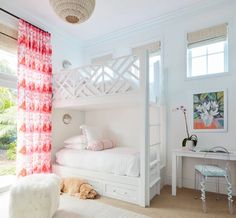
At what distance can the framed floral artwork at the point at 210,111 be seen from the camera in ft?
9.54

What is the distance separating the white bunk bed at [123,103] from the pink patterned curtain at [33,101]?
25 centimetres

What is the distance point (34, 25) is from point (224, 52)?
3.48 metres

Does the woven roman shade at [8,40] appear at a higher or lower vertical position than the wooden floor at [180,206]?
higher

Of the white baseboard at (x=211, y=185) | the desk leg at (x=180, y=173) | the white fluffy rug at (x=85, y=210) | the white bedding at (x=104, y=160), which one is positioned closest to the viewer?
the white fluffy rug at (x=85, y=210)

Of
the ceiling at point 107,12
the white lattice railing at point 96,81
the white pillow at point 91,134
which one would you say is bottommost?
the white pillow at point 91,134

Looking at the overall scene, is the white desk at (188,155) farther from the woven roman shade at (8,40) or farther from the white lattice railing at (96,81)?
the woven roman shade at (8,40)

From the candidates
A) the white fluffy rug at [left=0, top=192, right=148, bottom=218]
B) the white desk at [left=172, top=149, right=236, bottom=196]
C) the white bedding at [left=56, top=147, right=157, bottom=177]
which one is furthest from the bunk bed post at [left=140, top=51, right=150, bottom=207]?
the white desk at [left=172, top=149, right=236, bottom=196]

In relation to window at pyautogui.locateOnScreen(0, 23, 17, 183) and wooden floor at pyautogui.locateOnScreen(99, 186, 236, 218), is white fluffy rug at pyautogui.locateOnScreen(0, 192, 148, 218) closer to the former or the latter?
wooden floor at pyautogui.locateOnScreen(99, 186, 236, 218)

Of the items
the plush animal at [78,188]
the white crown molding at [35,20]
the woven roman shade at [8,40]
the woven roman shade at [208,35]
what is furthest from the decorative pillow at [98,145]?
the white crown molding at [35,20]

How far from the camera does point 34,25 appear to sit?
3.43m

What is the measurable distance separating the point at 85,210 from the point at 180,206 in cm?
127

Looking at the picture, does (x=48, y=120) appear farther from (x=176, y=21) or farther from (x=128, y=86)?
(x=176, y=21)

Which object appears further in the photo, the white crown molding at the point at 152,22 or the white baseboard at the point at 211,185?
the white crown molding at the point at 152,22

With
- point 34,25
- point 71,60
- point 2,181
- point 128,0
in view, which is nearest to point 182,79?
point 128,0
